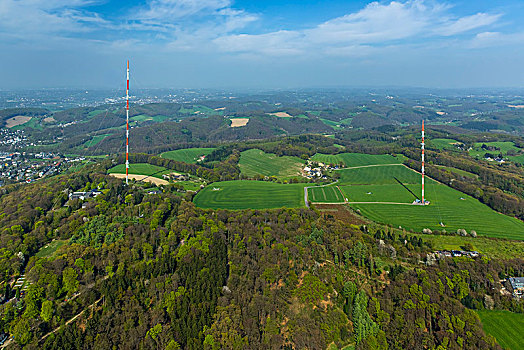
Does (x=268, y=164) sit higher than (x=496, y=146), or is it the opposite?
(x=496, y=146)

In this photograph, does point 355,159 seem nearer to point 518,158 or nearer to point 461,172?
point 461,172

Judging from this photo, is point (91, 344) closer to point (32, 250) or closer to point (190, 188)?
point (32, 250)

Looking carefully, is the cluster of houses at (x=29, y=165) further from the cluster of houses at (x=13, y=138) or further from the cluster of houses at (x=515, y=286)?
the cluster of houses at (x=515, y=286)

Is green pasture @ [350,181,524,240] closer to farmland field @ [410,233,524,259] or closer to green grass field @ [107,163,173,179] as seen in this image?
farmland field @ [410,233,524,259]

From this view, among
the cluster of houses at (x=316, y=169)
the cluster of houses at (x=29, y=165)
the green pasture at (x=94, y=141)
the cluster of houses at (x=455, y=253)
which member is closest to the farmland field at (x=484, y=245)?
the cluster of houses at (x=455, y=253)

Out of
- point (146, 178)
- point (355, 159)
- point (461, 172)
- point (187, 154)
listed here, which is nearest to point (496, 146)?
point (461, 172)

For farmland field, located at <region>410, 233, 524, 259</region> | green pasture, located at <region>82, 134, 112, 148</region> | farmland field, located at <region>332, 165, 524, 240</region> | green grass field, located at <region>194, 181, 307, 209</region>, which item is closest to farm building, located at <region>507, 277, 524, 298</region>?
farmland field, located at <region>410, 233, 524, 259</region>
